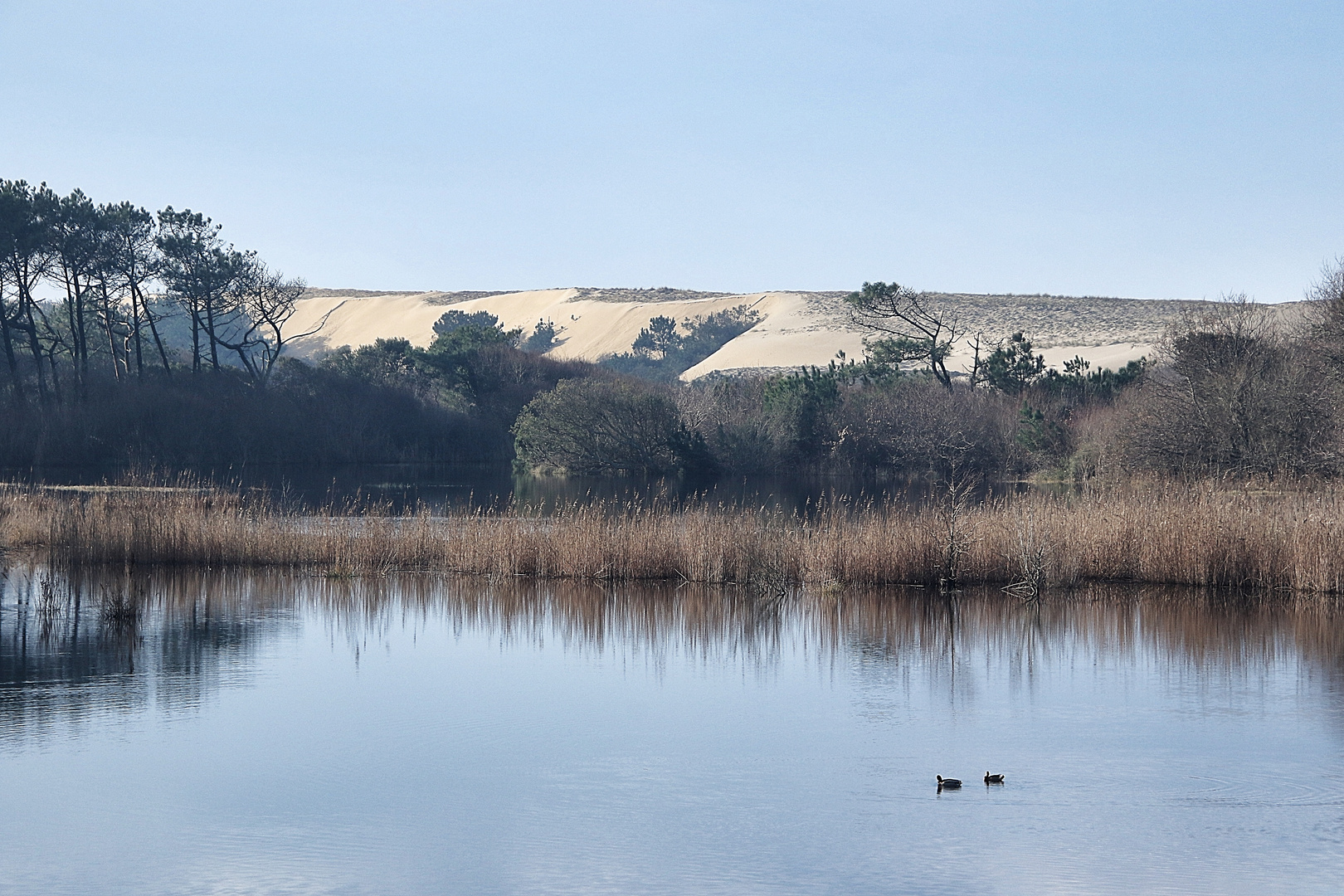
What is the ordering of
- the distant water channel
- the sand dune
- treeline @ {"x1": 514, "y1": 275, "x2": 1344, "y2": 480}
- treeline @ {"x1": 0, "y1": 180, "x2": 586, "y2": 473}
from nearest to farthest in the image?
the distant water channel < treeline @ {"x1": 514, "y1": 275, "x2": 1344, "y2": 480} < treeline @ {"x1": 0, "y1": 180, "x2": 586, "y2": 473} < the sand dune

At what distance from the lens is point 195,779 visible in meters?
8.57

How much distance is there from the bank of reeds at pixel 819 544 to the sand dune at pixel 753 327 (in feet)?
193

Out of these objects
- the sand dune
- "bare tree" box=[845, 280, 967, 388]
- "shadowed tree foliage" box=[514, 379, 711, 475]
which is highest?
the sand dune

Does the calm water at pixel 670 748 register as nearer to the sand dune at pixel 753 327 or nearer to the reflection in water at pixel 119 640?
the reflection in water at pixel 119 640

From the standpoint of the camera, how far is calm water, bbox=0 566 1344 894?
7.05 m

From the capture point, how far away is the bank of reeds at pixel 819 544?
16.5 metres

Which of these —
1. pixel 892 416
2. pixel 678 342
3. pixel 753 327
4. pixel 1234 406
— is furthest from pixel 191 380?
pixel 753 327

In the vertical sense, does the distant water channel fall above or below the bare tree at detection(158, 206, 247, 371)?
below

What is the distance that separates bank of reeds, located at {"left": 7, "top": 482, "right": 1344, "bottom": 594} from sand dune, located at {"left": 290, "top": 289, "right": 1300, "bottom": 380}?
58784 mm

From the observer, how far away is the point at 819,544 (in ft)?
56.3

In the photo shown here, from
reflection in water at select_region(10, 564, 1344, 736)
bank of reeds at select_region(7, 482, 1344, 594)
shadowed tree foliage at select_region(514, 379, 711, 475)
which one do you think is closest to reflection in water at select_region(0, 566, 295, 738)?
reflection in water at select_region(10, 564, 1344, 736)

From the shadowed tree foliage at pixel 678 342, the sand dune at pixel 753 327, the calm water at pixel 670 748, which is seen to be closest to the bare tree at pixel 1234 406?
the calm water at pixel 670 748

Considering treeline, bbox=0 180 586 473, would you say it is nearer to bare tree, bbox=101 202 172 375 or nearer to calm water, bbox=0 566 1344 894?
bare tree, bbox=101 202 172 375

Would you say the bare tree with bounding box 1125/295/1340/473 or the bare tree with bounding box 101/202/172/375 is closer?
the bare tree with bounding box 1125/295/1340/473
